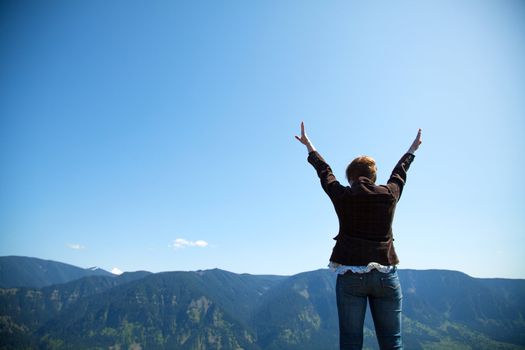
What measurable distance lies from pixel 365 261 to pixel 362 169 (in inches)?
45.1

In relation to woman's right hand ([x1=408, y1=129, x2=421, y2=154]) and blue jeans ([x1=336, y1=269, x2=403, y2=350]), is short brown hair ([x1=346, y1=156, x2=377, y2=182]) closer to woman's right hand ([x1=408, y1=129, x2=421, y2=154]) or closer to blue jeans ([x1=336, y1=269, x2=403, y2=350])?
woman's right hand ([x1=408, y1=129, x2=421, y2=154])

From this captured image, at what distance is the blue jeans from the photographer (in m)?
3.54

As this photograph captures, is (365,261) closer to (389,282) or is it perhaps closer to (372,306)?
(389,282)

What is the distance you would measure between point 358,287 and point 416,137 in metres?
2.44

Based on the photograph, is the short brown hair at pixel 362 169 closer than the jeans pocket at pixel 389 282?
No

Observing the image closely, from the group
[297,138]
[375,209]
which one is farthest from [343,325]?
[297,138]

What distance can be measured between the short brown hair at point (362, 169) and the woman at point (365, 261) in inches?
2.1

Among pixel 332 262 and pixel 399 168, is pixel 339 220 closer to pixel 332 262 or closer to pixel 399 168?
pixel 332 262

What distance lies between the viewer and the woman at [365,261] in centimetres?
356

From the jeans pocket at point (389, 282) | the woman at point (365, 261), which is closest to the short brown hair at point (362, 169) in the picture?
the woman at point (365, 261)

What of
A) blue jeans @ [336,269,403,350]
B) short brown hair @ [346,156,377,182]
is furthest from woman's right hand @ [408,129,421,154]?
blue jeans @ [336,269,403,350]

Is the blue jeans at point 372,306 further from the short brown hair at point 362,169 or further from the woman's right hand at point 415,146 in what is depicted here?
the woman's right hand at point 415,146

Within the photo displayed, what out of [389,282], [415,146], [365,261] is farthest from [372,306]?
[415,146]

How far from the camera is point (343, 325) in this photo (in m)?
3.63
